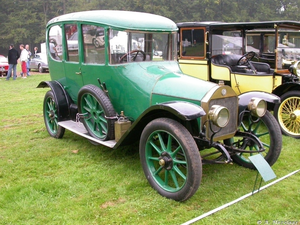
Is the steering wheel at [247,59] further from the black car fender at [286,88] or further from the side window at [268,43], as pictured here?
the black car fender at [286,88]

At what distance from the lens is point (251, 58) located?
675cm

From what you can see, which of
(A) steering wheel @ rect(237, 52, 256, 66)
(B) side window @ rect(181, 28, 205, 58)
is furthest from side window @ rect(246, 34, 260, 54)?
(B) side window @ rect(181, 28, 205, 58)

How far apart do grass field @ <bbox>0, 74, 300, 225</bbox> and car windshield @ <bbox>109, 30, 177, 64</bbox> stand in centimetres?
143

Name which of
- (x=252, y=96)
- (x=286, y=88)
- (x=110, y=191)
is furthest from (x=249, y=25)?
(x=110, y=191)

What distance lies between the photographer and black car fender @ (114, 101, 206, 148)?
120 inches

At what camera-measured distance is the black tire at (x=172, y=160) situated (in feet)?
9.80

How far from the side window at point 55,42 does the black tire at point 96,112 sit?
1170 mm

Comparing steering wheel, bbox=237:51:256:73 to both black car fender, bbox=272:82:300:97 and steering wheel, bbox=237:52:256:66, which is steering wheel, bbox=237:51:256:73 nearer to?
steering wheel, bbox=237:52:256:66

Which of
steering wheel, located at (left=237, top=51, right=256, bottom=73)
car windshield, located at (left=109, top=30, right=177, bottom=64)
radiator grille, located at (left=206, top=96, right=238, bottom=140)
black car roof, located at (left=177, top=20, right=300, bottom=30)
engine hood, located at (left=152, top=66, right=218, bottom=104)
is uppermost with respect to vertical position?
black car roof, located at (left=177, top=20, right=300, bottom=30)

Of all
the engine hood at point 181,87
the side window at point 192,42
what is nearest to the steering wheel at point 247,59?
the side window at point 192,42

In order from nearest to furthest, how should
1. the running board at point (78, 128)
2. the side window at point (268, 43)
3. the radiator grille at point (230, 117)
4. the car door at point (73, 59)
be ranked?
1. the radiator grille at point (230, 117)
2. the running board at point (78, 128)
3. the car door at point (73, 59)
4. the side window at point (268, 43)

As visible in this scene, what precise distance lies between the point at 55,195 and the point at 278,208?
2364 mm

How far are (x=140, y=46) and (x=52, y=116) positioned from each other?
215cm

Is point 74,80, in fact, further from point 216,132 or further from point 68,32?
point 216,132
